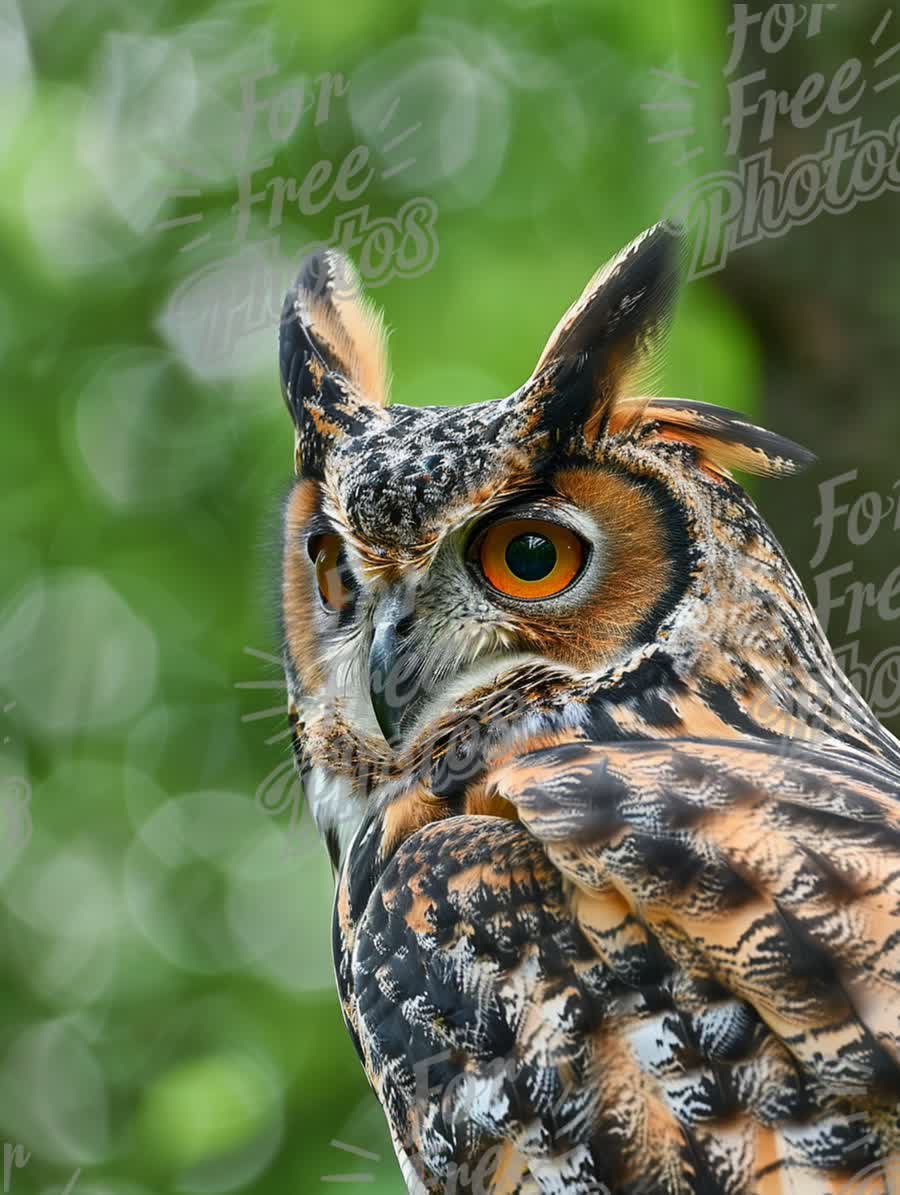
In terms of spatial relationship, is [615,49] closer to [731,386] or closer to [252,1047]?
[731,386]

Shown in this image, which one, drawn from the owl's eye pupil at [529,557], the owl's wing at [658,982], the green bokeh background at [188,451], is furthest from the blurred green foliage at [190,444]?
the owl's wing at [658,982]

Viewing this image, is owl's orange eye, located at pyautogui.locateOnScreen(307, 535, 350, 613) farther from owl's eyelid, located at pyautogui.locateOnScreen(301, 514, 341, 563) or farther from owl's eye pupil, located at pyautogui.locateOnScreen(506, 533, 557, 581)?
owl's eye pupil, located at pyautogui.locateOnScreen(506, 533, 557, 581)

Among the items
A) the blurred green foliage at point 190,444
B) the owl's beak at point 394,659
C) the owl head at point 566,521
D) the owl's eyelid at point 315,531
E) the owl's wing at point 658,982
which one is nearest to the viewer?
Result: the owl's wing at point 658,982

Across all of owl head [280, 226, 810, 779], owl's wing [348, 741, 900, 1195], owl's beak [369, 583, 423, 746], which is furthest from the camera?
owl's beak [369, 583, 423, 746]

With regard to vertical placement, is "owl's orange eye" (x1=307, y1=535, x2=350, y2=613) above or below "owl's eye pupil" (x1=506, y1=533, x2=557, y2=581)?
below

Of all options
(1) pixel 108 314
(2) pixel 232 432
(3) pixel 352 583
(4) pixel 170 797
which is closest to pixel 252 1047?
(4) pixel 170 797

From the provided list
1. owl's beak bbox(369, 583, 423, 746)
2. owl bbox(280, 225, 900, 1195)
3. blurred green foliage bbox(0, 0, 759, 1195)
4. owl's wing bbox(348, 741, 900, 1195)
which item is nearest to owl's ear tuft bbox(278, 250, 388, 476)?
owl bbox(280, 225, 900, 1195)

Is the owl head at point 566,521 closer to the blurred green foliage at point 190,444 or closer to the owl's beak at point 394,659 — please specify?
the owl's beak at point 394,659

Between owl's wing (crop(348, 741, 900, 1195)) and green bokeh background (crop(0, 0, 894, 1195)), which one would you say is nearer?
owl's wing (crop(348, 741, 900, 1195))
